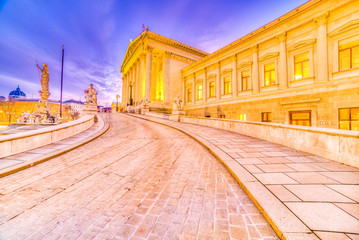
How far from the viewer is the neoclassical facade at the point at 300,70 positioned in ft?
31.5

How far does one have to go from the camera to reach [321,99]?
10398mm

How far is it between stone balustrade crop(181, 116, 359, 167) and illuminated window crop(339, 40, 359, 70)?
8.86 meters

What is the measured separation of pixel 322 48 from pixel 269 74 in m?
4.19

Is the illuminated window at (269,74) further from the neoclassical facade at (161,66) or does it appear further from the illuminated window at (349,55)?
the neoclassical facade at (161,66)

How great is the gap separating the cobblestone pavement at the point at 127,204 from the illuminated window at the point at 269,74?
14216 mm

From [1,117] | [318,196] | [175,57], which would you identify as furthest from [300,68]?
[1,117]

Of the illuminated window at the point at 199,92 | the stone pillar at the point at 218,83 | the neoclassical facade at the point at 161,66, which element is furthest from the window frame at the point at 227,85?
the neoclassical facade at the point at 161,66

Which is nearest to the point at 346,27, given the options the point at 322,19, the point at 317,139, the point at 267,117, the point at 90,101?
the point at 322,19

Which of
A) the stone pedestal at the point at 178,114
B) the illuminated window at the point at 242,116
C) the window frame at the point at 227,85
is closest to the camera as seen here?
the illuminated window at the point at 242,116

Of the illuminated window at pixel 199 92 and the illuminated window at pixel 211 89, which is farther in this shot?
the illuminated window at pixel 199 92

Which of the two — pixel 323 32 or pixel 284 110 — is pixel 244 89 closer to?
pixel 284 110

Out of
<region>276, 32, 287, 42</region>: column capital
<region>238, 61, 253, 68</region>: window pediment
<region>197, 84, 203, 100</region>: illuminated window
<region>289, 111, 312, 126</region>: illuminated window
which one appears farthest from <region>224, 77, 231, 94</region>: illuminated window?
<region>289, 111, 312, 126</region>: illuminated window

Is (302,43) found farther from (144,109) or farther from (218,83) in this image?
(144,109)

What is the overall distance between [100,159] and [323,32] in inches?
654
